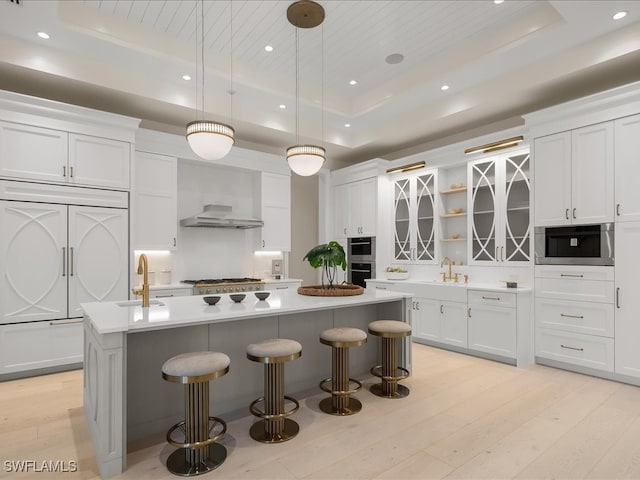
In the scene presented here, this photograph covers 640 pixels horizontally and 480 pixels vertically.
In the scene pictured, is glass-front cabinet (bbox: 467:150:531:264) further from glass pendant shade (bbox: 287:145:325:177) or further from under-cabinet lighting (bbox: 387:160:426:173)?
glass pendant shade (bbox: 287:145:325:177)

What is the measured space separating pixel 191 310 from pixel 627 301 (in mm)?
3807

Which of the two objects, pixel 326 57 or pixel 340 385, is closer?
pixel 340 385

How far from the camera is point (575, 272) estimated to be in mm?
3783

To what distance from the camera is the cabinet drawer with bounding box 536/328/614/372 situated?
3578 millimetres

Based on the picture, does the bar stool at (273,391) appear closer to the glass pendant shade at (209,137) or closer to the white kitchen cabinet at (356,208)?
the glass pendant shade at (209,137)

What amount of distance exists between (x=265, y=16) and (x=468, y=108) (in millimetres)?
2593

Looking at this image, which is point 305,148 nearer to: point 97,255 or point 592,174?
point 97,255

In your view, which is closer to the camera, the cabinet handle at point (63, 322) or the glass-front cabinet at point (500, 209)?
the cabinet handle at point (63, 322)

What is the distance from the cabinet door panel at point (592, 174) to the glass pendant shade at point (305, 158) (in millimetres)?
2611

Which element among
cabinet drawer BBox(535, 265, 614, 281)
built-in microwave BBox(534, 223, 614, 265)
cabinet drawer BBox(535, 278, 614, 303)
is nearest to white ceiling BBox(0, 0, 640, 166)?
built-in microwave BBox(534, 223, 614, 265)

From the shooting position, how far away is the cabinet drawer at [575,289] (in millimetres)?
3582

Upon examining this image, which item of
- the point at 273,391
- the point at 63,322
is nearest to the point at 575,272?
the point at 273,391

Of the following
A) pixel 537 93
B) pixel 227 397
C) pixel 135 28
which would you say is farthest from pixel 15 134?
pixel 537 93

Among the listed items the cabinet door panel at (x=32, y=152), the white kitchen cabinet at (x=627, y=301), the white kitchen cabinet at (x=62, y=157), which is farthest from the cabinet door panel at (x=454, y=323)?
the cabinet door panel at (x=32, y=152)
